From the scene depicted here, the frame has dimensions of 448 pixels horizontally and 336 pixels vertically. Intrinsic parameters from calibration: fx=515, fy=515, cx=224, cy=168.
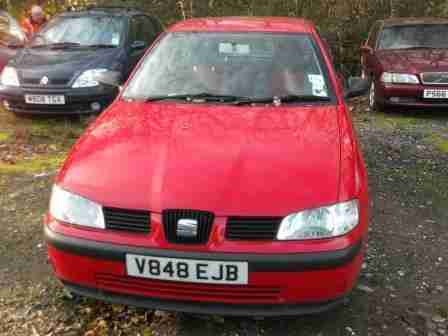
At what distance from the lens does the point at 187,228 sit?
7.84ft

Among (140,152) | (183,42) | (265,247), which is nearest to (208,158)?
(140,152)

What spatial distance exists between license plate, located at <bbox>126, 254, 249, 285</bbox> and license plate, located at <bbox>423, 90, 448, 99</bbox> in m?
6.10

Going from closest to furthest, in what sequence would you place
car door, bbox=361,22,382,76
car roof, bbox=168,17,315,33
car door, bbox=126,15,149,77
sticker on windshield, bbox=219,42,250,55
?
sticker on windshield, bbox=219,42,250,55 < car roof, bbox=168,17,315,33 < car door, bbox=126,15,149,77 < car door, bbox=361,22,382,76

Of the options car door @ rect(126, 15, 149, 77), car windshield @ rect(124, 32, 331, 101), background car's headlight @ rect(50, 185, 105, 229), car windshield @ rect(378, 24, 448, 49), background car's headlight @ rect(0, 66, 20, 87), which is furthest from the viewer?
car windshield @ rect(378, 24, 448, 49)

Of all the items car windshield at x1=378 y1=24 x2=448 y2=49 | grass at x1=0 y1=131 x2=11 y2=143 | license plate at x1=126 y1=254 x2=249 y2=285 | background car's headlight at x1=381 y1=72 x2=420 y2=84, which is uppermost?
car windshield at x1=378 y1=24 x2=448 y2=49

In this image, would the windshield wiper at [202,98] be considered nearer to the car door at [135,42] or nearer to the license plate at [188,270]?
the license plate at [188,270]

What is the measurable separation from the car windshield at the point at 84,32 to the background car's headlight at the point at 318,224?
561cm

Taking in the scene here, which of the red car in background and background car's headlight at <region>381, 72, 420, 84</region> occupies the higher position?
the red car in background

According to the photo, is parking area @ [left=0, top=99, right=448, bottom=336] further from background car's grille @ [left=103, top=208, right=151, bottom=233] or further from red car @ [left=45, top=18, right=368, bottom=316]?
background car's grille @ [left=103, top=208, right=151, bottom=233]

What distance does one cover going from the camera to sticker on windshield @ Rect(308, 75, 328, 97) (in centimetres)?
352

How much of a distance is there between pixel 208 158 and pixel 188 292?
2.25 ft

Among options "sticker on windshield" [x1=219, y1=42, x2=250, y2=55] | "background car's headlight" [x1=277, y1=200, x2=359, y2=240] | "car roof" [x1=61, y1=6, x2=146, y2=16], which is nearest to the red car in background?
"car roof" [x1=61, y1=6, x2=146, y2=16]

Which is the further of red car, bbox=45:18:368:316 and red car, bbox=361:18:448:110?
red car, bbox=361:18:448:110

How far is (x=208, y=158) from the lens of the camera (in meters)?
2.68
